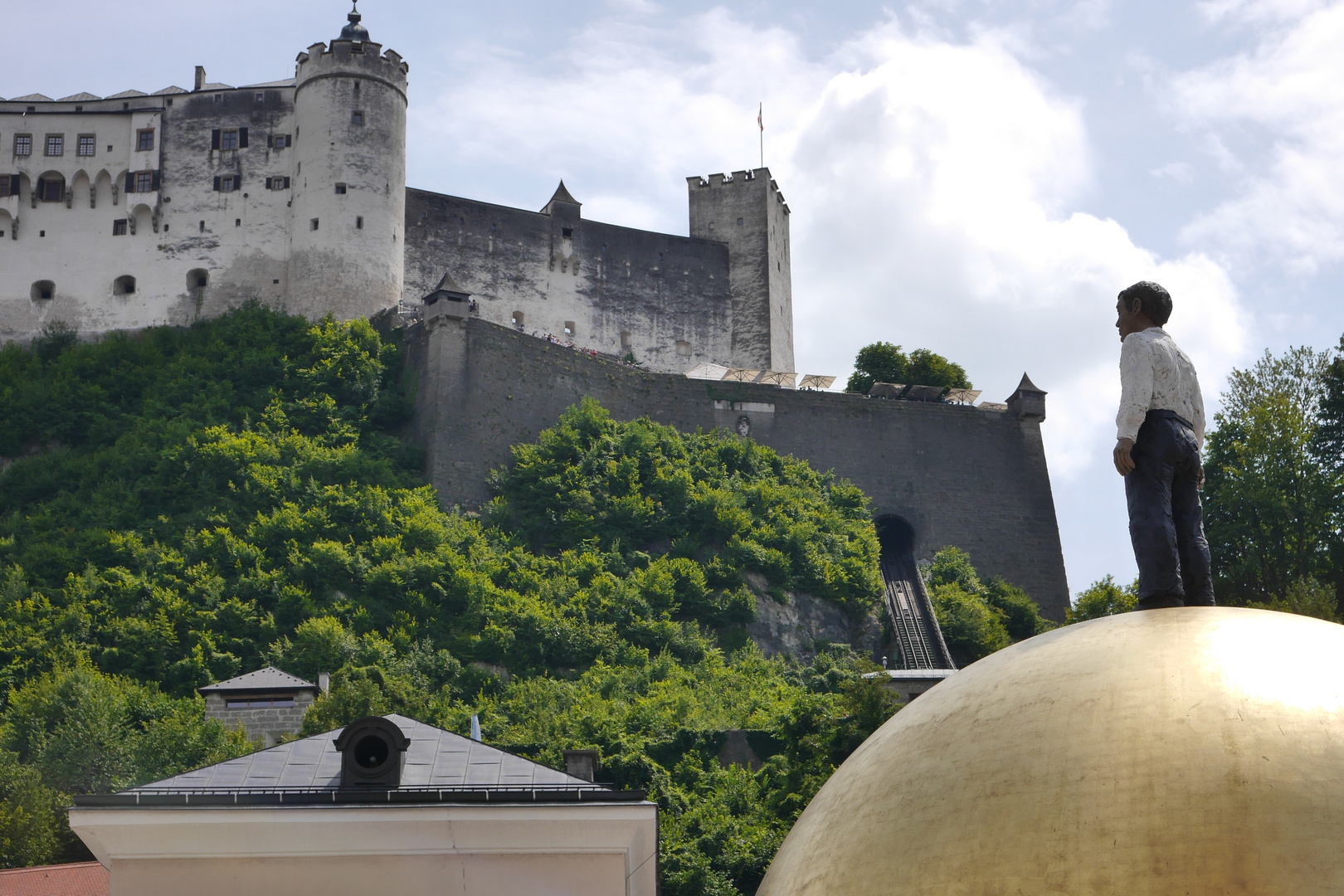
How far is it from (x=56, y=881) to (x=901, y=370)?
120 feet

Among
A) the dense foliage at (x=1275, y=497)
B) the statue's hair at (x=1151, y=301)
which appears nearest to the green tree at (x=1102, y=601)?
the dense foliage at (x=1275, y=497)

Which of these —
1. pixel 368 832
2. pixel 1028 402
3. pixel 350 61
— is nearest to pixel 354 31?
pixel 350 61

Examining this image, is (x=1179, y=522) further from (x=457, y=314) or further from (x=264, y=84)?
(x=264, y=84)

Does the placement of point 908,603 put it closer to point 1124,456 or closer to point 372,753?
point 372,753

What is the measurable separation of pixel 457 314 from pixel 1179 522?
133 ft

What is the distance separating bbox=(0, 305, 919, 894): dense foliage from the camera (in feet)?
98.0

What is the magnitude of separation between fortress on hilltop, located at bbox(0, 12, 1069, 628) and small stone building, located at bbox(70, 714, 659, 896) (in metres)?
30.9

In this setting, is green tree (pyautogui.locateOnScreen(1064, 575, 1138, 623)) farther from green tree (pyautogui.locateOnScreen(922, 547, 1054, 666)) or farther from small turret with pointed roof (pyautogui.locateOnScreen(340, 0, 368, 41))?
small turret with pointed roof (pyautogui.locateOnScreen(340, 0, 368, 41))

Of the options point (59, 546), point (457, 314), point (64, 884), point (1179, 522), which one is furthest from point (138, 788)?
point (457, 314)

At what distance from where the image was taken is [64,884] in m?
22.1

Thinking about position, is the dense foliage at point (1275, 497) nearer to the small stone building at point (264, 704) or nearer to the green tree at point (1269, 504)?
the green tree at point (1269, 504)

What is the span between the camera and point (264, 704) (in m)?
31.4

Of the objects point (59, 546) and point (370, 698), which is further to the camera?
point (59, 546)

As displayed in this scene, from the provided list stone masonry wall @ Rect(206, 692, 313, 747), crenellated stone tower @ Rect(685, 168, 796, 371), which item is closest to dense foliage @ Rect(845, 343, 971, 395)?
crenellated stone tower @ Rect(685, 168, 796, 371)
